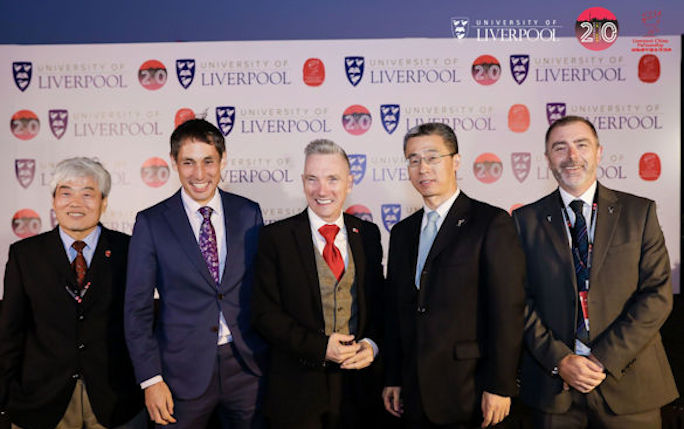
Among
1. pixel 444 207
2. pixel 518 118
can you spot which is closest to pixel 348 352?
pixel 444 207

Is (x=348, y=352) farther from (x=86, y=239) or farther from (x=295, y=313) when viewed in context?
(x=86, y=239)

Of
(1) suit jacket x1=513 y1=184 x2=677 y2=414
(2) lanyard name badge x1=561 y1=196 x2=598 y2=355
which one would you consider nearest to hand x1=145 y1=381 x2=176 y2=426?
(1) suit jacket x1=513 y1=184 x2=677 y2=414

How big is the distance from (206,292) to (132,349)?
0.39m

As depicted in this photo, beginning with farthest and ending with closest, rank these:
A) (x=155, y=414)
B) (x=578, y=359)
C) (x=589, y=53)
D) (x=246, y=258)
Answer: (x=589, y=53)
(x=246, y=258)
(x=155, y=414)
(x=578, y=359)

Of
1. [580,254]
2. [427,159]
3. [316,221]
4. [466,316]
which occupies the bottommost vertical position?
[466,316]

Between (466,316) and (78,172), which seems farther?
(78,172)

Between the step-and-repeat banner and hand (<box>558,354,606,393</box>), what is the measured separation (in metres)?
2.58

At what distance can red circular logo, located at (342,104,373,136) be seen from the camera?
4.36m

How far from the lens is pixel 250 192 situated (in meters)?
4.41

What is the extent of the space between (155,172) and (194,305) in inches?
101

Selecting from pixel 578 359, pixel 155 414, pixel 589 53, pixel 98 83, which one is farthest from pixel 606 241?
pixel 98 83

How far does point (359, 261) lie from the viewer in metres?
2.13

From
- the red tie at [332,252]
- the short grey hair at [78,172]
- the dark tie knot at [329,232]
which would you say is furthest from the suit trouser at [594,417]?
the short grey hair at [78,172]

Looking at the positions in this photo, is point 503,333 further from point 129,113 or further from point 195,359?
point 129,113
